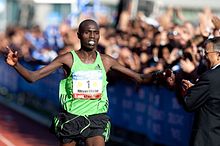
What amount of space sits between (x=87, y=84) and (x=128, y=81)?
457 cm

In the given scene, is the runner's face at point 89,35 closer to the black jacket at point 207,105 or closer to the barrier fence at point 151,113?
the black jacket at point 207,105

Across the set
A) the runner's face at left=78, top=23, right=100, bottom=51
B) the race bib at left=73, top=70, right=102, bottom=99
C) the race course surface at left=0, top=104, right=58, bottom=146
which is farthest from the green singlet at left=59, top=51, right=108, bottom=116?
the race course surface at left=0, top=104, right=58, bottom=146

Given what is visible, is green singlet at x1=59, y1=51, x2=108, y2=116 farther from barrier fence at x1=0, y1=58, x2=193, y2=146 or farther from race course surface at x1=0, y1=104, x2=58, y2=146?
race course surface at x1=0, y1=104, x2=58, y2=146

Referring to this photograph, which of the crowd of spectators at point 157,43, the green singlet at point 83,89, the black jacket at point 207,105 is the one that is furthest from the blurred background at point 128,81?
the black jacket at point 207,105

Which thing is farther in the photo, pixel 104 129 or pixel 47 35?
pixel 47 35

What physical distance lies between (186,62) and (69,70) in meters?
2.51

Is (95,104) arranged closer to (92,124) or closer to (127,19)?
(92,124)

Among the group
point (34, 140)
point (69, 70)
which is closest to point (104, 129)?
point (69, 70)

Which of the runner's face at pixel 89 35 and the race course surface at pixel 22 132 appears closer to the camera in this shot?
the runner's face at pixel 89 35

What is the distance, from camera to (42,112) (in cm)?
1641

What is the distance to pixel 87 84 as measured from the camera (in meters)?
7.45

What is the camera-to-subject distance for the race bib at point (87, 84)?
7445 mm

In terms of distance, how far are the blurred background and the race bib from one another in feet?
4.37

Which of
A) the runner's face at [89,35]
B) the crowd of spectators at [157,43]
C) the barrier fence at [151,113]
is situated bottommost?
the barrier fence at [151,113]
